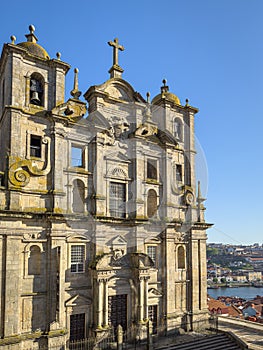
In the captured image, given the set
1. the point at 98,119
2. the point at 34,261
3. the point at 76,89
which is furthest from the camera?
the point at 76,89

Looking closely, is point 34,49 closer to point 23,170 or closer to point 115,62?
point 115,62

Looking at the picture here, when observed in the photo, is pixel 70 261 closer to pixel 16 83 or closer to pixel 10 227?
pixel 10 227

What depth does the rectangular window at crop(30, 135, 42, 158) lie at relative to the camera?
18.8 meters

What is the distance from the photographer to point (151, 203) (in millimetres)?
23438

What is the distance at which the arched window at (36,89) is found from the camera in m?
19.3

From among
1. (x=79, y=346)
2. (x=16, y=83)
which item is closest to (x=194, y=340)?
(x=79, y=346)

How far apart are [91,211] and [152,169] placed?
22.6 feet

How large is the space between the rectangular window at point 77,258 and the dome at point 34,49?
12670 mm

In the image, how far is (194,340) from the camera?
1984 centimetres

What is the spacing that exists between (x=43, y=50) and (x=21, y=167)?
28.1 feet

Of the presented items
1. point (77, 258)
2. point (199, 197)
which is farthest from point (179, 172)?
point (77, 258)

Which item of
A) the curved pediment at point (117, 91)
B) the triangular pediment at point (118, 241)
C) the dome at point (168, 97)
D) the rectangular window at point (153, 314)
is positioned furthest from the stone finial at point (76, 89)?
the rectangular window at point (153, 314)

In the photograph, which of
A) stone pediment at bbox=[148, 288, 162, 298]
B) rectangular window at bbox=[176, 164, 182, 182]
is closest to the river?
rectangular window at bbox=[176, 164, 182, 182]

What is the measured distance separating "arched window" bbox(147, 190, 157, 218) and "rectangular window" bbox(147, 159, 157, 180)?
4.48 feet
